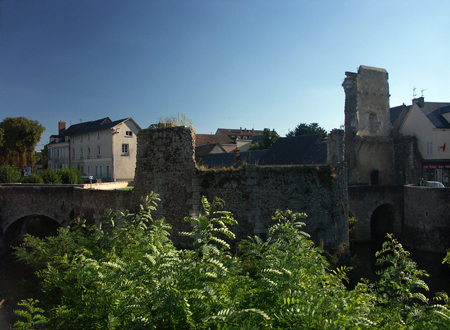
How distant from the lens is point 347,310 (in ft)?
10.2

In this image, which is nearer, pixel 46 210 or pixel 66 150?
pixel 46 210

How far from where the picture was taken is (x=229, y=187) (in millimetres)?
9555

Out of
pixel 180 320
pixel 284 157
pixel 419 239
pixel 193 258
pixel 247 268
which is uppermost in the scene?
pixel 284 157

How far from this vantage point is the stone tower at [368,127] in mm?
24250

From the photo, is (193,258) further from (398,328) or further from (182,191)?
(182,191)

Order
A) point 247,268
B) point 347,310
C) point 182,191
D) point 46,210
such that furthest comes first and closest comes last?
1. point 46,210
2. point 182,191
3. point 247,268
4. point 347,310

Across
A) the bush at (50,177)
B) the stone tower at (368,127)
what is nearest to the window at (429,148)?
the stone tower at (368,127)

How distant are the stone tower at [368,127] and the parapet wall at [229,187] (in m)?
15.5

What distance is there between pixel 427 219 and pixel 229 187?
592 inches

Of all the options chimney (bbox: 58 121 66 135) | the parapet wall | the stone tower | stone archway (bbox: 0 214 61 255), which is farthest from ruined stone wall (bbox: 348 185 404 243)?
chimney (bbox: 58 121 66 135)

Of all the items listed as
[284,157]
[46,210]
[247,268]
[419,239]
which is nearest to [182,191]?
[247,268]

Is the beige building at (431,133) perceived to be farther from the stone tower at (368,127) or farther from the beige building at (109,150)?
the beige building at (109,150)

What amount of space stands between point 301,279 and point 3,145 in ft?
116

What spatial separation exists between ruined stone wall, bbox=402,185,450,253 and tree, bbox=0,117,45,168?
3407 centimetres
